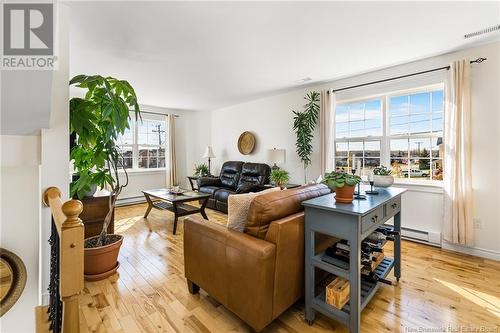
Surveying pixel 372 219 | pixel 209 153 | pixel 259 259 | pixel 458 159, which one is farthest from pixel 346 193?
pixel 209 153

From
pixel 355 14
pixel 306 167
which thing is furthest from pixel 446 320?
pixel 306 167

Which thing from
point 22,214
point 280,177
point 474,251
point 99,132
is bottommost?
point 474,251

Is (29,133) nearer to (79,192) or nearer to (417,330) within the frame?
(79,192)

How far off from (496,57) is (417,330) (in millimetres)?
3002

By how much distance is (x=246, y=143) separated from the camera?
5.41 metres

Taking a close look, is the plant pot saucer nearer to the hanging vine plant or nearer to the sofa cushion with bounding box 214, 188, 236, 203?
the sofa cushion with bounding box 214, 188, 236, 203

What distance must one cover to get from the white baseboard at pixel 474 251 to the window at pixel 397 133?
0.86m

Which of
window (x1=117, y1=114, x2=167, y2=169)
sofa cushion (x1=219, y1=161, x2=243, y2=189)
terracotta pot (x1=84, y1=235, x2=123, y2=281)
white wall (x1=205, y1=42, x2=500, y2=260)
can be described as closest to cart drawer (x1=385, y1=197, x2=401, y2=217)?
white wall (x1=205, y1=42, x2=500, y2=260)

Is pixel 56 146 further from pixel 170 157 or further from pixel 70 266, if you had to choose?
pixel 170 157

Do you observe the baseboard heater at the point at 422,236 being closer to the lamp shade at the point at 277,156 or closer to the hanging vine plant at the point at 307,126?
the hanging vine plant at the point at 307,126

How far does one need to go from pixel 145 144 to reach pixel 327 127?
4465mm

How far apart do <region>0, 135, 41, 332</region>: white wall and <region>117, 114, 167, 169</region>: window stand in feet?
12.7

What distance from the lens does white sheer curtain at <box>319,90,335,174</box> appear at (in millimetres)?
3812

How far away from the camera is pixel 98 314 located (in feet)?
5.78
